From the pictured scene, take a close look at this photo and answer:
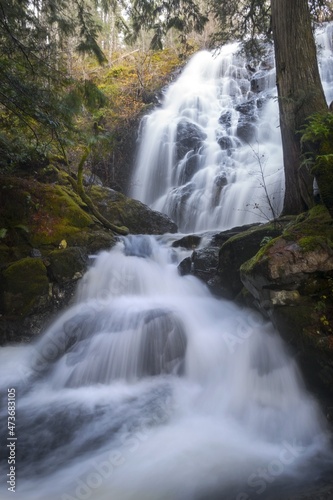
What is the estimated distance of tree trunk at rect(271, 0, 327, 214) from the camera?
5348 millimetres

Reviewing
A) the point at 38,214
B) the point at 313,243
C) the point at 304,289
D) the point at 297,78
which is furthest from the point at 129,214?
the point at 304,289

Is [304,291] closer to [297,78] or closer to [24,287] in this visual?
[297,78]

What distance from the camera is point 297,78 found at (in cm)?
546

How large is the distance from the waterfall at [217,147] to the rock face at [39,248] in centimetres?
430

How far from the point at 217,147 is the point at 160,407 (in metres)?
11.3

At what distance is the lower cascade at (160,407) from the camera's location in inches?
112

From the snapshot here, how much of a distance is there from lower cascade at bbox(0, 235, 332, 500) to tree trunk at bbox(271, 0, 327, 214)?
256cm

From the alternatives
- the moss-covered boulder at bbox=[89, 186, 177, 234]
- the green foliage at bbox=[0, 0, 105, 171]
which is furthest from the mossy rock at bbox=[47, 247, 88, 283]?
the moss-covered boulder at bbox=[89, 186, 177, 234]

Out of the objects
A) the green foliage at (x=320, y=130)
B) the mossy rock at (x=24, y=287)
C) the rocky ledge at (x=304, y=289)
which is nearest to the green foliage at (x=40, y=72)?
the mossy rock at (x=24, y=287)

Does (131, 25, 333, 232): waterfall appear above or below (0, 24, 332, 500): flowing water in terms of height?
above

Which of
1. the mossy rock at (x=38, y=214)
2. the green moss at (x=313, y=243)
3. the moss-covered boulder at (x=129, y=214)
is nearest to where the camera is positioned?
the green moss at (x=313, y=243)

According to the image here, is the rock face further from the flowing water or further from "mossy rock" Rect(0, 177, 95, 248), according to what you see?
the flowing water

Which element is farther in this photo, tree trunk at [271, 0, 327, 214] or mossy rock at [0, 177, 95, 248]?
mossy rock at [0, 177, 95, 248]

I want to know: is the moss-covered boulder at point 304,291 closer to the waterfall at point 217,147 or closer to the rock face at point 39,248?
the rock face at point 39,248
